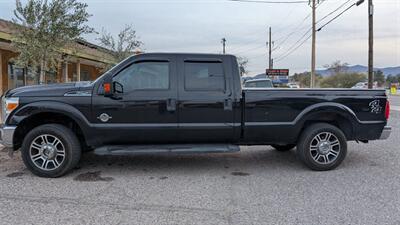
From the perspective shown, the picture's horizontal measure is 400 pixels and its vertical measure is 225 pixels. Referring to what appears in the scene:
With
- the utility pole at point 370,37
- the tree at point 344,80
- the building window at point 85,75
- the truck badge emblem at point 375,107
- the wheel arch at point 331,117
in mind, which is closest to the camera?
the wheel arch at point 331,117

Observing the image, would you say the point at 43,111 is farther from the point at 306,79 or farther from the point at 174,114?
the point at 306,79

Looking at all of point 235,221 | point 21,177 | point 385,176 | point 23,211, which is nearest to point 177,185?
point 235,221

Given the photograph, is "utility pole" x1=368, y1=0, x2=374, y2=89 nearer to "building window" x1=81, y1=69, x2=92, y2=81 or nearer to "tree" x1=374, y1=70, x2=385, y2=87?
"building window" x1=81, y1=69, x2=92, y2=81

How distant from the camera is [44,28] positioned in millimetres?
10094

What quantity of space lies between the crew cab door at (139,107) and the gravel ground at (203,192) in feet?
2.24

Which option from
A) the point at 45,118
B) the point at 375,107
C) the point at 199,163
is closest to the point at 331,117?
the point at 375,107

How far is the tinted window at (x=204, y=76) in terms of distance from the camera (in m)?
5.79

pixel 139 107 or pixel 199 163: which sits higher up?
pixel 139 107

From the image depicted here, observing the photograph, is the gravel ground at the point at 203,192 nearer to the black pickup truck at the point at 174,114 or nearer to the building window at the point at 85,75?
the black pickup truck at the point at 174,114

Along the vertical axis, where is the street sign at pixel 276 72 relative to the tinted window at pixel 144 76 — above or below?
above

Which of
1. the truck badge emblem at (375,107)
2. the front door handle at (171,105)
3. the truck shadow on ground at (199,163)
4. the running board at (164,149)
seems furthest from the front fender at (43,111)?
the truck badge emblem at (375,107)

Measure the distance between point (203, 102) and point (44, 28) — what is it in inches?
263

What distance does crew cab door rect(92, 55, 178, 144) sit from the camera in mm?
5578

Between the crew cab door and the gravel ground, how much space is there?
683 millimetres
